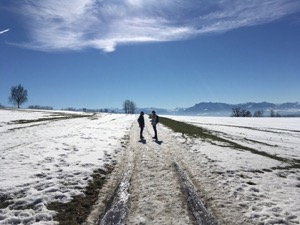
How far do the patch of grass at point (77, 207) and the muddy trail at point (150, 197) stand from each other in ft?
0.91

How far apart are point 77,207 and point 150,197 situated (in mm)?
2819

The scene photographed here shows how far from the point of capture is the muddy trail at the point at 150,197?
959cm

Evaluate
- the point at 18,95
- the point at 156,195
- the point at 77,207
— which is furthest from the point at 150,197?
the point at 18,95

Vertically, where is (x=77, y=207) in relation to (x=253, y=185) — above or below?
below

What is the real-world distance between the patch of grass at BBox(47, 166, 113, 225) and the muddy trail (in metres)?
0.28

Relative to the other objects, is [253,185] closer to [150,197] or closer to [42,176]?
[150,197]

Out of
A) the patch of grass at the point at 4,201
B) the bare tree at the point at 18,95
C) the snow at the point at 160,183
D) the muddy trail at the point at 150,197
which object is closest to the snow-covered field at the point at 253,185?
the snow at the point at 160,183

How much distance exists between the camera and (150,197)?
38.3ft

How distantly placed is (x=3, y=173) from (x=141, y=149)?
1154 cm

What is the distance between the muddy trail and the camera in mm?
9586

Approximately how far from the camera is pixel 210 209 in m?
10.5

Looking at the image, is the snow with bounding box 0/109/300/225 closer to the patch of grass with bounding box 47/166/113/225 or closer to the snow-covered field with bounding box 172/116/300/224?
the snow-covered field with bounding box 172/116/300/224

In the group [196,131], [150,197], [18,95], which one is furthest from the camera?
[18,95]

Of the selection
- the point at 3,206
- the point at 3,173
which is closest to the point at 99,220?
the point at 3,206
